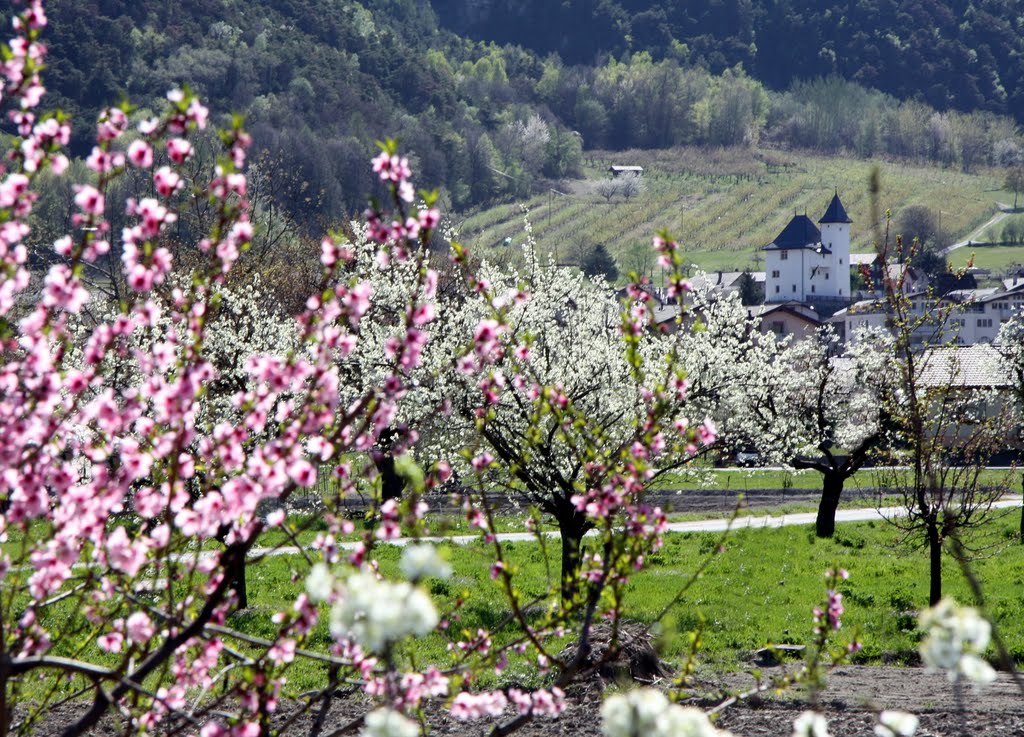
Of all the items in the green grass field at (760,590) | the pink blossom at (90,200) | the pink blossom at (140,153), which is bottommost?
the green grass field at (760,590)

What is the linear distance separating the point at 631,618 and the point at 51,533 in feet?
36.2

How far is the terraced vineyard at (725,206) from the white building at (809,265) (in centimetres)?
1567

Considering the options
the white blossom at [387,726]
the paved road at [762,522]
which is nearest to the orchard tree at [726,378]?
the paved road at [762,522]

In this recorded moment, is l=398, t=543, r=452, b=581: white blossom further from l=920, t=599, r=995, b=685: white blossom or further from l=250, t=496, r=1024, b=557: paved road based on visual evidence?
l=250, t=496, r=1024, b=557: paved road

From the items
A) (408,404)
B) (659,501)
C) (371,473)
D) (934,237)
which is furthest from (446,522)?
(934,237)

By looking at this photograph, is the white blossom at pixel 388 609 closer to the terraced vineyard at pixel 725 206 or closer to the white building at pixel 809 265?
the white building at pixel 809 265

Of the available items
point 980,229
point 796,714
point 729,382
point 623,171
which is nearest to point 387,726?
point 796,714

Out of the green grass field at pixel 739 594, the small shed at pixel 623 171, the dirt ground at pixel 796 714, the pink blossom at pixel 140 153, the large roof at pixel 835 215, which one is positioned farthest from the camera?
the small shed at pixel 623 171

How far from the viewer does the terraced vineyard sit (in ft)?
484

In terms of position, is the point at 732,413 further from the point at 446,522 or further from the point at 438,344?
the point at 446,522

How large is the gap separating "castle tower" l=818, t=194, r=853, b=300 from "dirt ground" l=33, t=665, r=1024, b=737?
11113 centimetres

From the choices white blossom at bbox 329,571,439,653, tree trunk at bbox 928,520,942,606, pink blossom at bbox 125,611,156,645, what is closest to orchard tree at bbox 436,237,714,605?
tree trunk at bbox 928,520,942,606

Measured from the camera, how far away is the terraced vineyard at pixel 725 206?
14762 cm

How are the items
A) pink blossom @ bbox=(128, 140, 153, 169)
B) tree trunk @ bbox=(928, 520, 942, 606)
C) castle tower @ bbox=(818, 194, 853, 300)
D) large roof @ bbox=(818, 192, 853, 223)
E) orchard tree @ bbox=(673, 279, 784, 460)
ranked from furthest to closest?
large roof @ bbox=(818, 192, 853, 223), castle tower @ bbox=(818, 194, 853, 300), orchard tree @ bbox=(673, 279, 784, 460), tree trunk @ bbox=(928, 520, 942, 606), pink blossom @ bbox=(128, 140, 153, 169)
